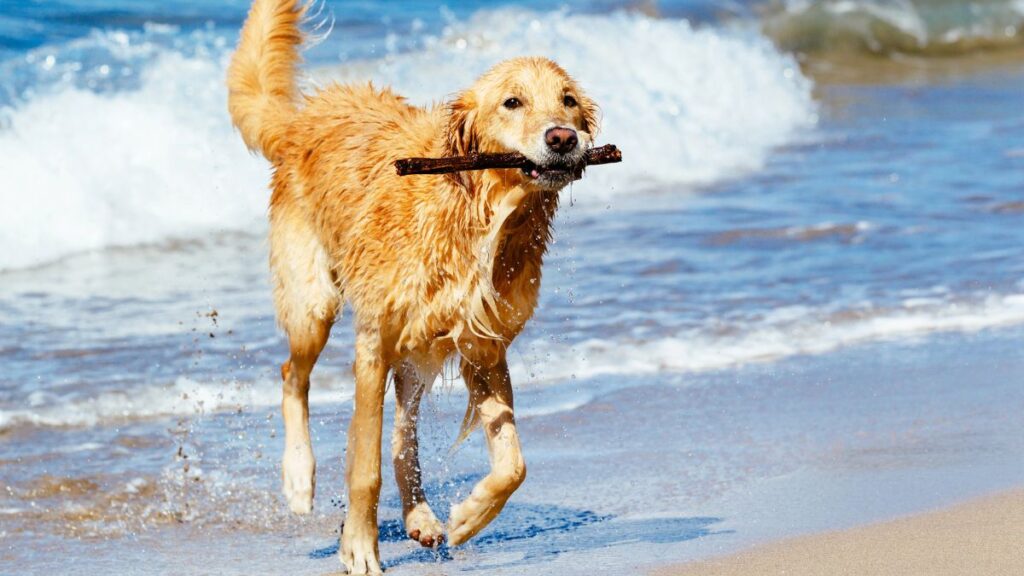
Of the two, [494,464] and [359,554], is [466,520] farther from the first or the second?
[359,554]

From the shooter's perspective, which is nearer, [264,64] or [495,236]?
[495,236]

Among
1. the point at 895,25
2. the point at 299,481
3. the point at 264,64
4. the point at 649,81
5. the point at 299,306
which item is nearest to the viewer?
the point at 299,481

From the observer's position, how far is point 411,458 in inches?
229

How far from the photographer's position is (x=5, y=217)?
1086 cm

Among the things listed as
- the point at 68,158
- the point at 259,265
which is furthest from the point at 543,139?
the point at 68,158

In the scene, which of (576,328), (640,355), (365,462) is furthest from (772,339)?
(365,462)

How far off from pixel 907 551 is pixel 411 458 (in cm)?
201

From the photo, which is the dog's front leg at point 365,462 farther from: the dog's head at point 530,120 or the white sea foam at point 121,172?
the white sea foam at point 121,172

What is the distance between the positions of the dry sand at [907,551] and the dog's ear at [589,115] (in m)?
1.51

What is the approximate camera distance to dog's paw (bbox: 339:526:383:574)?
16.4 feet

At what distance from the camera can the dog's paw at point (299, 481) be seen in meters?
5.61

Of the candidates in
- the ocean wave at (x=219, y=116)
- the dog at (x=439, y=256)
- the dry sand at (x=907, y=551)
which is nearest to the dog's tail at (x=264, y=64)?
the dog at (x=439, y=256)

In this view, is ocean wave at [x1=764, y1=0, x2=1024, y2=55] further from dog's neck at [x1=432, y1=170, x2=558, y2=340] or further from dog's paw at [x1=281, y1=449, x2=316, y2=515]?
dog's neck at [x1=432, y1=170, x2=558, y2=340]

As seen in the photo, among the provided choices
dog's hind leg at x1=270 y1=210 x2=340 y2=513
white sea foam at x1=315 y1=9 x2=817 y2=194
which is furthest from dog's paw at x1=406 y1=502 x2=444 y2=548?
white sea foam at x1=315 y1=9 x2=817 y2=194
